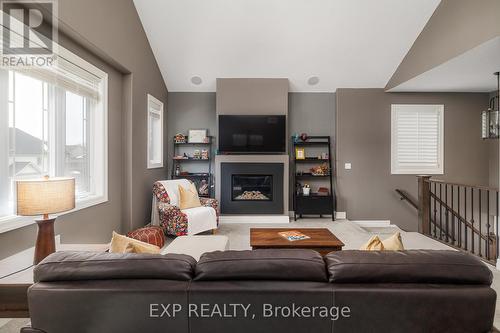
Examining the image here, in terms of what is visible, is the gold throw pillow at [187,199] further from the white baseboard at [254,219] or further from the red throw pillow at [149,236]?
the white baseboard at [254,219]

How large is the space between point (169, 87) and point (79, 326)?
5.09 meters

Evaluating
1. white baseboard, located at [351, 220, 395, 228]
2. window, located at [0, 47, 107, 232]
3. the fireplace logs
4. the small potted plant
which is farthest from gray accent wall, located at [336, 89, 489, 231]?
window, located at [0, 47, 107, 232]

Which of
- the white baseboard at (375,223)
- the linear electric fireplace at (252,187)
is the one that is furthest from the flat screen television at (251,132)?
the white baseboard at (375,223)

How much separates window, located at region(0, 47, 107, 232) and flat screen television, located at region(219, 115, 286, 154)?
7.48ft

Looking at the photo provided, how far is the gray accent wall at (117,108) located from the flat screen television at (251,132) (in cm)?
138

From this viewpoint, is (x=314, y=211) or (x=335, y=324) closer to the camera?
(x=335, y=324)

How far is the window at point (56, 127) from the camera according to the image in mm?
2223

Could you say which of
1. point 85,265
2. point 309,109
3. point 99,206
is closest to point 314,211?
point 309,109

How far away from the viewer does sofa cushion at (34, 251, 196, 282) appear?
47.0 inches

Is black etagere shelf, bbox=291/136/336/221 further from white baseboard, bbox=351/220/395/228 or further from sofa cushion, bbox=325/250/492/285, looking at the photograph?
sofa cushion, bbox=325/250/492/285

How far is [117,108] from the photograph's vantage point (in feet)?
12.5

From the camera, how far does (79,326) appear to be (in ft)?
3.86

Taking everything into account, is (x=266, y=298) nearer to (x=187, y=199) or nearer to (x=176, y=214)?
(x=176, y=214)

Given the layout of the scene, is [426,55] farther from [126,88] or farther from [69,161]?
[69,161]
